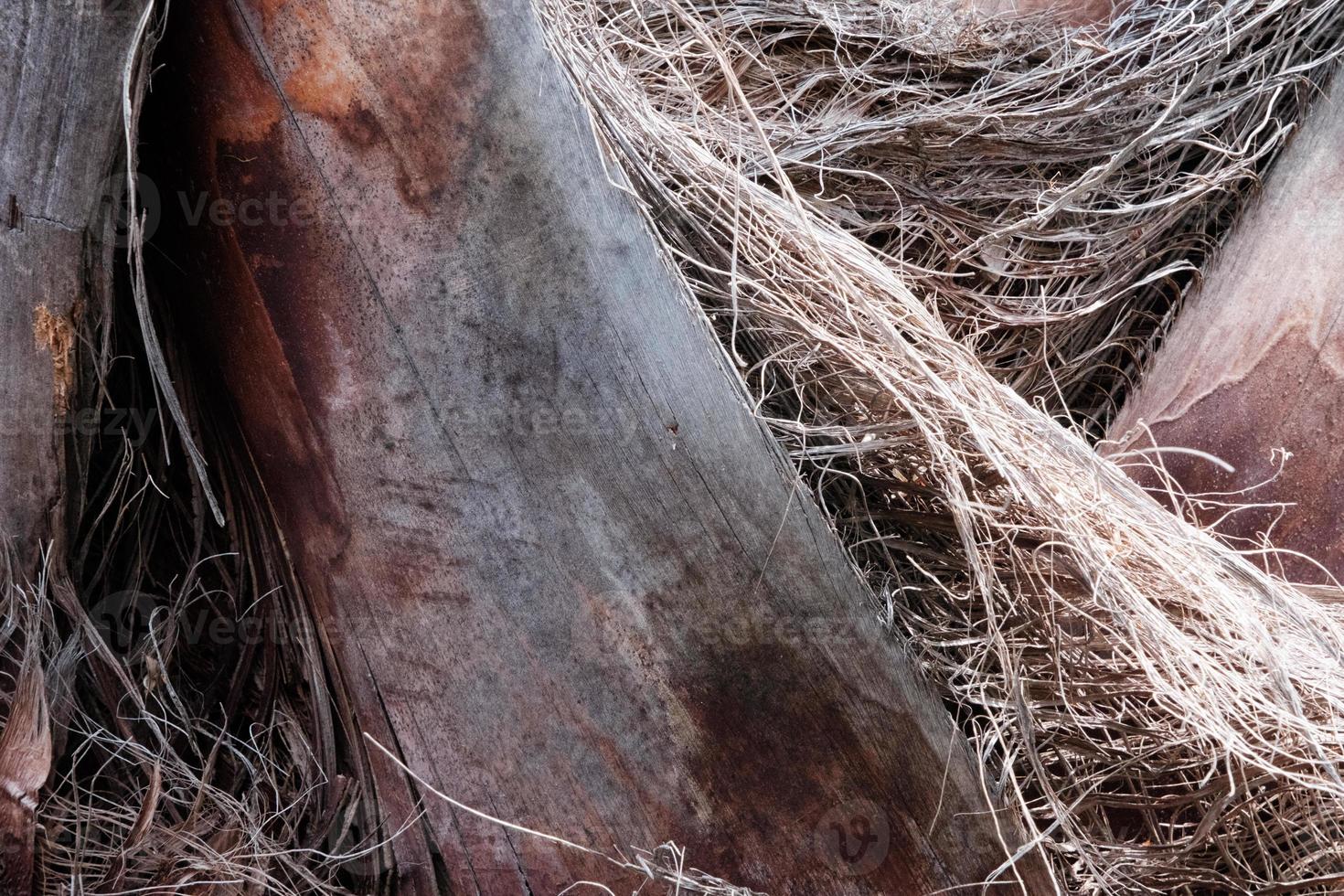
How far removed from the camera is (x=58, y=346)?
124 cm

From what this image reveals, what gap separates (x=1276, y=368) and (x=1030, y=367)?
396 mm

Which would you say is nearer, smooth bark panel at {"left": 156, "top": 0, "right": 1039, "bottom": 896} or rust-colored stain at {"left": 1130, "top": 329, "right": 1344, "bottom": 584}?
smooth bark panel at {"left": 156, "top": 0, "right": 1039, "bottom": 896}

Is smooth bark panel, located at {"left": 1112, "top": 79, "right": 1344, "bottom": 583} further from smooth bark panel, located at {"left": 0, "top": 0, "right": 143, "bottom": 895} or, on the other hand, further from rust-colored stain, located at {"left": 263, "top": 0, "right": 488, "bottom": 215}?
smooth bark panel, located at {"left": 0, "top": 0, "right": 143, "bottom": 895}

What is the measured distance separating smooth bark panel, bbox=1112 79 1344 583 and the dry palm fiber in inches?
3.7

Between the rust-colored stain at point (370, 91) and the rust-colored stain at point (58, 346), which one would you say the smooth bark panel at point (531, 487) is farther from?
the rust-colored stain at point (58, 346)

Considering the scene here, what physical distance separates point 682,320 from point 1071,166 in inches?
36.3

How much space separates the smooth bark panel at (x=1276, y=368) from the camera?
4.89ft

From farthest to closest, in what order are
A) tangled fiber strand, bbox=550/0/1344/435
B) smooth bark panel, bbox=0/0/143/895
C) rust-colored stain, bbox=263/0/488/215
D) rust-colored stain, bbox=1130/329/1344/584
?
1. tangled fiber strand, bbox=550/0/1344/435
2. rust-colored stain, bbox=1130/329/1344/584
3. rust-colored stain, bbox=263/0/488/215
4. smooth bark panel, bbox=0/0/143/895

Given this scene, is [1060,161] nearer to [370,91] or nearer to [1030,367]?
[1030,367]

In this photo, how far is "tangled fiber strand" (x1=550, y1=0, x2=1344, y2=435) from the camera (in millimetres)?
1613

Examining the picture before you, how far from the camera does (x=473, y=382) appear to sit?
1299mm

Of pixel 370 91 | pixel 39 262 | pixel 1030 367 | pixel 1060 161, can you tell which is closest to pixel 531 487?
pixel 370 91

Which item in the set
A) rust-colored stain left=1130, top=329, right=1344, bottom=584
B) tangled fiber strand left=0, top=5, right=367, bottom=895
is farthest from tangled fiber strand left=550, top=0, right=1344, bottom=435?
tangled fiber strand left=0, top=5, right=367, bottom=895

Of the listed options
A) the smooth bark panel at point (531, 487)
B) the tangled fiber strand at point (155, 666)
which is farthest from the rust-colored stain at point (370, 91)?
the tangled fiber strand at point (155, 666)
